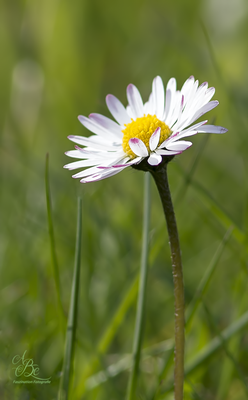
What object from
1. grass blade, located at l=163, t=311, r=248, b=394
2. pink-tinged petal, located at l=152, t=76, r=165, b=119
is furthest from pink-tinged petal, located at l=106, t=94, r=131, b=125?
grass blade, located at l=163, t=311, r=248, b=394

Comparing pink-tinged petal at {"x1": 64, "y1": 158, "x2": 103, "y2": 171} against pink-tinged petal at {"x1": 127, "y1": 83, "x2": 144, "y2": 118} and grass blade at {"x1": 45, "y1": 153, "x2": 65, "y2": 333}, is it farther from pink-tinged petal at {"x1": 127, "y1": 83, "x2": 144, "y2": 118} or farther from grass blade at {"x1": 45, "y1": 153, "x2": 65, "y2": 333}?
pink-tinged petal at {"x1": 127, "y1": 83, "x2": 144, "y2": 118}

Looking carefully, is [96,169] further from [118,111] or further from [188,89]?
[118,111]

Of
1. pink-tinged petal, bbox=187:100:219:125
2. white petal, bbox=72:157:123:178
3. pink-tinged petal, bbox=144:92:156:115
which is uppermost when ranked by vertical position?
pink-tinged petal, bbox=144:92:156:115

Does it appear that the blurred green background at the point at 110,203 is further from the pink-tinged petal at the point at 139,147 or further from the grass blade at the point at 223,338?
the pink-tinged petal at the point at 139,147

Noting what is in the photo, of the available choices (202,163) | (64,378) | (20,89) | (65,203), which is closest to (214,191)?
(202,163)

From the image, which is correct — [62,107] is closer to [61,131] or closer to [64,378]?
[61,131]

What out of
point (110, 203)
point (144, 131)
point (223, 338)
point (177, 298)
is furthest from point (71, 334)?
point (110, 203)

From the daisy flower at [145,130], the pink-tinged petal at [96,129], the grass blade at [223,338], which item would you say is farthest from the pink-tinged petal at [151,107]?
the grass blade at [223,338]

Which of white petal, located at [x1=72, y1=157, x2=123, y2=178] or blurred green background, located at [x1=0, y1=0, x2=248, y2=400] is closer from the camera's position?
white petal, located at [x1=72, y1=157, x2=123, y2=178]
